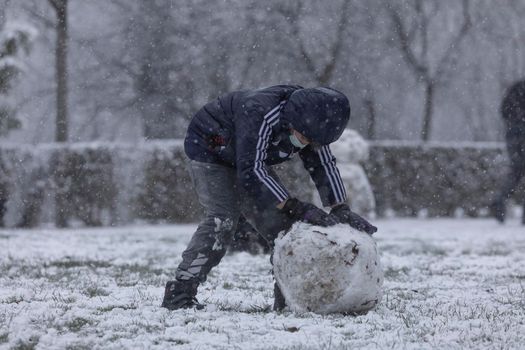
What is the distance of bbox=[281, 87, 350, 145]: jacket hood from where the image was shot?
4.66 meters

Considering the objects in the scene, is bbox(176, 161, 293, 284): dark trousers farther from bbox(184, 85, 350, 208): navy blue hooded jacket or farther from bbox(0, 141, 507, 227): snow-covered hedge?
bbox(0, 141, 507, 227): snow-covered hedge

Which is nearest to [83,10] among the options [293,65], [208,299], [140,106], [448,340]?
[140,106]

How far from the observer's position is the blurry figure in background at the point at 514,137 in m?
12.4

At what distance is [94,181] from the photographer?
13539mm

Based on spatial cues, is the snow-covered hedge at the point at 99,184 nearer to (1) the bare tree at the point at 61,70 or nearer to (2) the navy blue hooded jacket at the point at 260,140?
(1) the bare tree at the point at 61,70

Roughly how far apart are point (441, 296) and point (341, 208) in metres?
1.22

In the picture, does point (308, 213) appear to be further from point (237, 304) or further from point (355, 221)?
point (237, 304)

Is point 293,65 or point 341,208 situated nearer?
point 341,208

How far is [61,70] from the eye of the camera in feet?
53.7

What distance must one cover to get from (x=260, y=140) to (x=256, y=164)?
134mm

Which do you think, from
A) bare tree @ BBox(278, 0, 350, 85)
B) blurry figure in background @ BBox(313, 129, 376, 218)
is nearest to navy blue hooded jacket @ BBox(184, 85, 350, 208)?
blurry figure in background @ BBox(313, 129, 376, 218)

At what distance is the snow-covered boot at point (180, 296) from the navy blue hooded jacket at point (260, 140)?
685 mm

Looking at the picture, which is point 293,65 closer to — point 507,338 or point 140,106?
point 140,106

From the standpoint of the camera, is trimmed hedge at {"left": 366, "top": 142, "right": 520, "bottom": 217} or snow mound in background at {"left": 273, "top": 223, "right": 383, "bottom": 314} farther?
trimmed hedge at {"left": 366, "top": 142, "right": 520, "bottom": 217}
